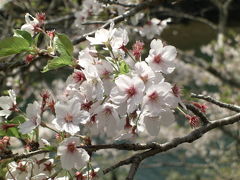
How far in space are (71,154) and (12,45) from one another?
12.5 inches

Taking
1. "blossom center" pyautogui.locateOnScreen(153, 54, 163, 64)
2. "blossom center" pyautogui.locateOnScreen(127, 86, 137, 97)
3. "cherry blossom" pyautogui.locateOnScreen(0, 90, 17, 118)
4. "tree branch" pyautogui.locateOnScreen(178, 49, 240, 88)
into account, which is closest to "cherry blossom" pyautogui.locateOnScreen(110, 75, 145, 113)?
"blossom center" pyautogui.locateOnScreen(127, 86, 137, 97)

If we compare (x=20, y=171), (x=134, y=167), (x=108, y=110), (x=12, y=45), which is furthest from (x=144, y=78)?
(x=20, y=171)

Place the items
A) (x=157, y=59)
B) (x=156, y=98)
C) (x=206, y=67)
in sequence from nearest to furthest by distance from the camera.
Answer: (x=156, y=98), (x=157, y=59), (x=206, y=67)

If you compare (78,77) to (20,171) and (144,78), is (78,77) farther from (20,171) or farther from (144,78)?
(20,171)

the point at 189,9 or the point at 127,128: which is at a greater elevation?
the point at 127,128

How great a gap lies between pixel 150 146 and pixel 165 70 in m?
0.21

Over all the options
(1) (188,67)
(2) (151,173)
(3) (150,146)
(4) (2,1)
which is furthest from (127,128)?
(2) (151,173)

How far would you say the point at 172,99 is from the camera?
100 cm

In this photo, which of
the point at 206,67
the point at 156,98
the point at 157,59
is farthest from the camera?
the point at 206,67

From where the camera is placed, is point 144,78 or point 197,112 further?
point 197,112

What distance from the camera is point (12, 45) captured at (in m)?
1.01

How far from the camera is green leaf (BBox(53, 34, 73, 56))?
1.05m

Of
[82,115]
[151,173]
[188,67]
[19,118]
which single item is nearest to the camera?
[82,115]

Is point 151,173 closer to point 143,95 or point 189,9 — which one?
point 143,95
